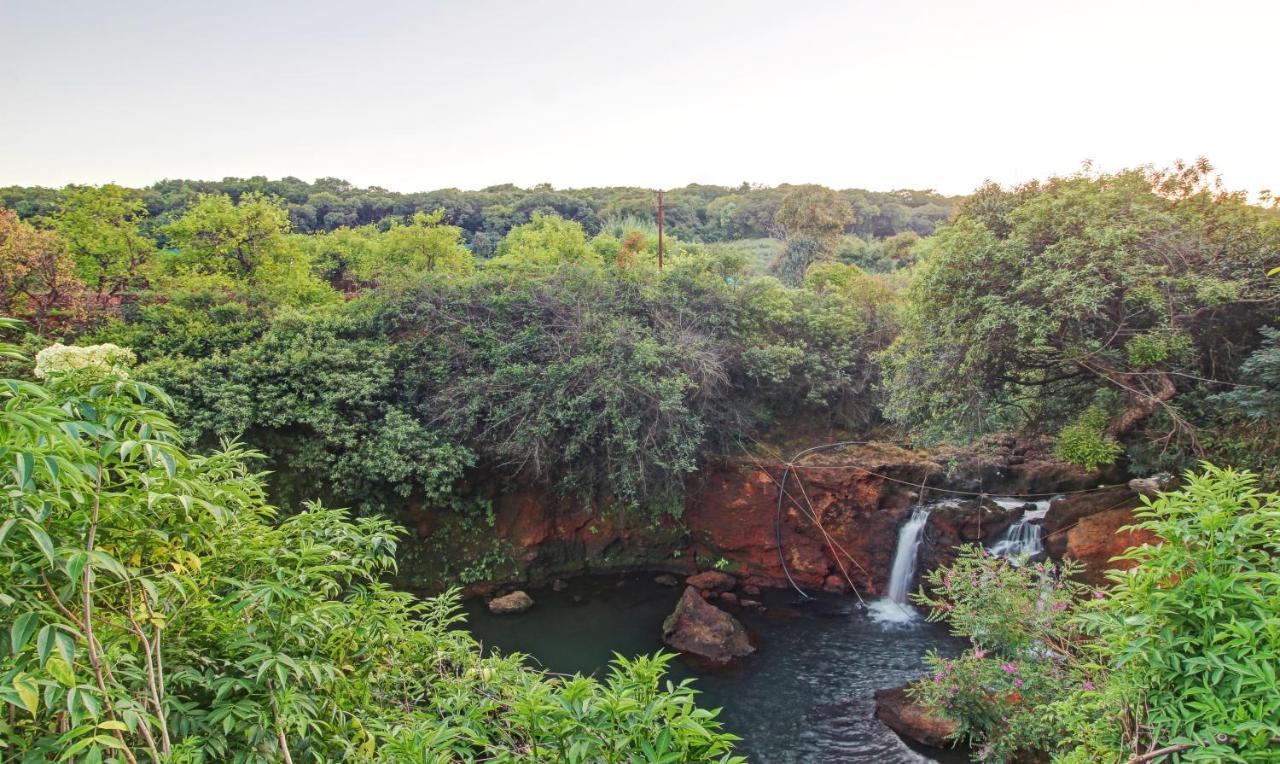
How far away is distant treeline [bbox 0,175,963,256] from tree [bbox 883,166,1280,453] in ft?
69.2

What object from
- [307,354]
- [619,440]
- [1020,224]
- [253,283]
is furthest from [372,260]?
[1020,224]

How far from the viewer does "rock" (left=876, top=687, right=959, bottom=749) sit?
7863mm

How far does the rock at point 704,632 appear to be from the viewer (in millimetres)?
9906

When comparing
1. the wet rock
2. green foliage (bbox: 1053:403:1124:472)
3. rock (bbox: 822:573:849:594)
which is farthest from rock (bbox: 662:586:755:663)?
green foliage (bbox: 1053:403:1124:472)

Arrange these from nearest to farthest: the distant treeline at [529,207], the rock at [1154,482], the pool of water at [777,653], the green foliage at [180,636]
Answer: the green foliage at [180,636] → the pool of water at [777,653] → the rock at [1154,482] → the distant treeline at [529,207]

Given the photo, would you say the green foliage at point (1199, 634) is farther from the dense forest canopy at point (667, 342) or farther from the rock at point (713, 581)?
the rock at point (713, 581)

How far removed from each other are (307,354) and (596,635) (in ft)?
22.6

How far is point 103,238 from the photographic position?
1479 cm

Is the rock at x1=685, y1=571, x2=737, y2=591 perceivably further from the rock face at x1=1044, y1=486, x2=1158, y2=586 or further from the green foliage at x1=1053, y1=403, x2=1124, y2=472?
the green foliage at x1=1053, y1=403, x2=1124, y2=472

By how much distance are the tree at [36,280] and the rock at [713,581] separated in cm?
1225

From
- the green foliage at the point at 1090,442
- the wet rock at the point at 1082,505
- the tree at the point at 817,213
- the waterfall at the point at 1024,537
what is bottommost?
the waterfall at the point at 1024,537

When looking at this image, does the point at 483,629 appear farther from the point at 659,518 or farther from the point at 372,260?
the point at 372,260

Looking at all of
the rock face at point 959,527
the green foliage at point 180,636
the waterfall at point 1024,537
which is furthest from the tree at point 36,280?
the waterfall at point 1024,537

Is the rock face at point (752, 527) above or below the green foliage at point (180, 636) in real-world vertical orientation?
below
